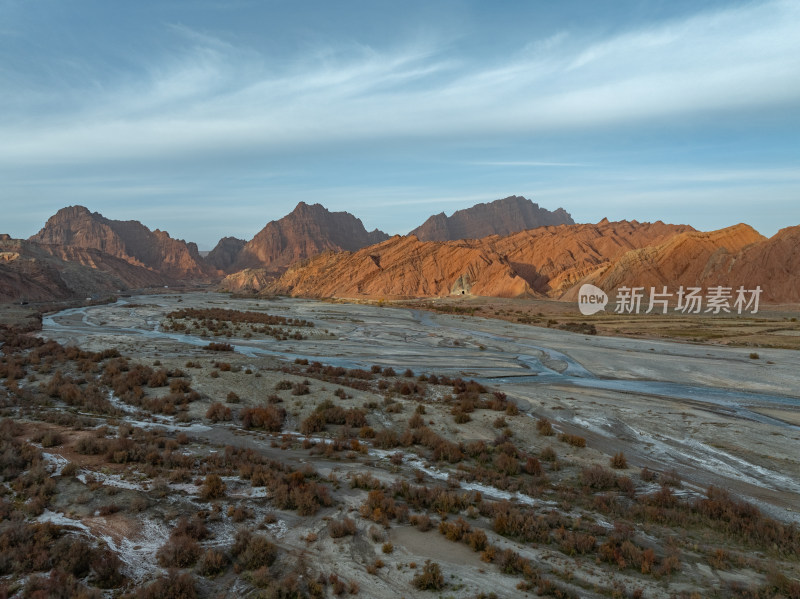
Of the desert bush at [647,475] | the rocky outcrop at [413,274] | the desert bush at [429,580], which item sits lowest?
the desert bush at [429,580]

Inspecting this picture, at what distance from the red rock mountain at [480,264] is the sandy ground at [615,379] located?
65.7 m

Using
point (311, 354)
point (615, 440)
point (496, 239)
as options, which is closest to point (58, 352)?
point (311, 354)

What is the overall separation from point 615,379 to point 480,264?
95.9 m

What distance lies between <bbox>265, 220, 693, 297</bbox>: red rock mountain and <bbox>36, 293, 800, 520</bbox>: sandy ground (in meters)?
65.7

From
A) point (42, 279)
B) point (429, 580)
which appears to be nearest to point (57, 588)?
point (429, 580)

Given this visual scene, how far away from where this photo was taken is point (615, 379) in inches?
1075

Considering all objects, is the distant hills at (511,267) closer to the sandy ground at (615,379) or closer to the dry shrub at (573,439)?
the sandy ground at (615,379)

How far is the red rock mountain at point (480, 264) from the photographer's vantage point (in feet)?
387

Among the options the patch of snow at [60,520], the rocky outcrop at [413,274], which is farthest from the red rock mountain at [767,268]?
the patch of snow at [60,520]

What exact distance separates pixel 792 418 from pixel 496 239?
145 metres

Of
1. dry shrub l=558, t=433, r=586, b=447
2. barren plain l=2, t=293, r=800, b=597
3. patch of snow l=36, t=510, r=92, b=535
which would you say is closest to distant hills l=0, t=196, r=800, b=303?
barren plain l=2, t=293, r=800, b=597

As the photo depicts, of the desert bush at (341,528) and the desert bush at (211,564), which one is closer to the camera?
the desert bush at (211,564)

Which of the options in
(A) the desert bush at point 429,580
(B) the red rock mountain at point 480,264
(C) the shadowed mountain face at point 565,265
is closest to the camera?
(A) the desert bush at point 429,580

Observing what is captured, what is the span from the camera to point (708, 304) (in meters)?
76.7
